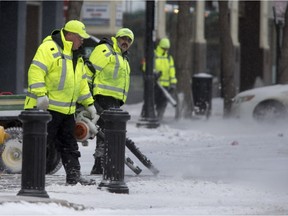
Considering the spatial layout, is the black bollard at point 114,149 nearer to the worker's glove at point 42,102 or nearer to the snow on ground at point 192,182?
the snow on ground at point 192,182

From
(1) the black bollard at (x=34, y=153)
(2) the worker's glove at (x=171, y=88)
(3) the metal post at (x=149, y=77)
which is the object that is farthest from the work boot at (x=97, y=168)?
(2) the worker's glove at (x=171, y=88)

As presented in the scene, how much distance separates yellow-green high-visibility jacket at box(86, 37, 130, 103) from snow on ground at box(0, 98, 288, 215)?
1.10 m

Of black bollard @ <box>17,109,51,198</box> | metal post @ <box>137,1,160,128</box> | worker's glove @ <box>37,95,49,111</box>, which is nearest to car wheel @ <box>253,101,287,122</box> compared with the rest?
metal post @ <box>137,1,160,128</box>

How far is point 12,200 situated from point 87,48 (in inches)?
473

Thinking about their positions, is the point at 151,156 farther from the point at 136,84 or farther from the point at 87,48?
the point at 136,84

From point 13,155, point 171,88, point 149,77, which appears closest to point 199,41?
point 171,88

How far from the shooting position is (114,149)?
1230 centimetres

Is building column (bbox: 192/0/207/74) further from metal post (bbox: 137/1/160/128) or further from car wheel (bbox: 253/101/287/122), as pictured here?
metal post (bbox: 137/1/160/128)

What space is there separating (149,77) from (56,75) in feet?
41.2

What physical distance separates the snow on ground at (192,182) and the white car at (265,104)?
1.99 m

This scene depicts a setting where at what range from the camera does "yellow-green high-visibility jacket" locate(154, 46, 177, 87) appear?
28.5 meters

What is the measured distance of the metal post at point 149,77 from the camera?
25.1 m

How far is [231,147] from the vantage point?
68.2 feet

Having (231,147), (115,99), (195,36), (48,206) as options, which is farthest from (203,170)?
(195,36)
